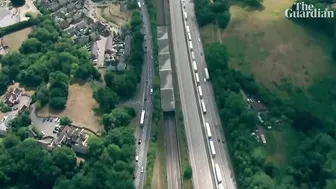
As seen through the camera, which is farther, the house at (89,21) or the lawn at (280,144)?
the house at (89,21)

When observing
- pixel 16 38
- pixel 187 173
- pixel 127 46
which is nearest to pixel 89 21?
pixel 127 46

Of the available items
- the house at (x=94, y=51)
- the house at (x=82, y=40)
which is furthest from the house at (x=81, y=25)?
the house at (x=94, y=51)

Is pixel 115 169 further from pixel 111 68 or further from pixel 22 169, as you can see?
pixel 111 68

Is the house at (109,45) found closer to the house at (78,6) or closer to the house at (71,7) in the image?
the house at (78,6)

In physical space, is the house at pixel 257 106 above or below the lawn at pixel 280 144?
above

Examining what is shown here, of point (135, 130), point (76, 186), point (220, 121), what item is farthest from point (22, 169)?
point (220, 121)

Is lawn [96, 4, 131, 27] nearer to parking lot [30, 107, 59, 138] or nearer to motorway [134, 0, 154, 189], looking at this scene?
motorway [134, 0, 154, 189]
